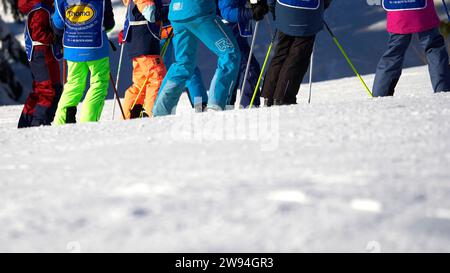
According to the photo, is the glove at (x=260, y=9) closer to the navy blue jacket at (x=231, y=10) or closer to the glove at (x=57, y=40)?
the navy blue jacket at (x=231, y=10)

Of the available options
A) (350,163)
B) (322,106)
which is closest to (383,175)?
(350,163)

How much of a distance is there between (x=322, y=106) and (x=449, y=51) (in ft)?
6.03

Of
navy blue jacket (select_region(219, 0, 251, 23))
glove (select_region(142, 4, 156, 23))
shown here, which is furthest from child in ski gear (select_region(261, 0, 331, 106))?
glove (select_region(142, 4, 156, 23))

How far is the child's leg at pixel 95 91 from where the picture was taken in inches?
266

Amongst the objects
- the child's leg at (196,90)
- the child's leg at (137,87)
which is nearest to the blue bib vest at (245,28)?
the child's leg at (196,90)

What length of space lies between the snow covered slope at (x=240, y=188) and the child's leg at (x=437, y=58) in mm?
2058

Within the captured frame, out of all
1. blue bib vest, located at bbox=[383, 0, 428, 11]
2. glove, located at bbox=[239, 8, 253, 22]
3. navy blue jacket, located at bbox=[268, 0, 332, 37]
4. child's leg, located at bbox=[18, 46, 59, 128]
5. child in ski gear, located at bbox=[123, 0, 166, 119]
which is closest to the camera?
navy blue jacket, located at bbox=[268, 0, 332, 37]

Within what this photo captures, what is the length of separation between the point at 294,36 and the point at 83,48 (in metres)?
1.63

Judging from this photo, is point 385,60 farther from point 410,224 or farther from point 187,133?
point 410,224

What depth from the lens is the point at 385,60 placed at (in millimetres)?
6355

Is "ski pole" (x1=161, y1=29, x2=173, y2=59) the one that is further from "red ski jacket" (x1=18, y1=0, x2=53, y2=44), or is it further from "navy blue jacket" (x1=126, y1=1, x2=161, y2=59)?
"red ski jacket" (x1=18, y1=0, x2=53, y2=44)

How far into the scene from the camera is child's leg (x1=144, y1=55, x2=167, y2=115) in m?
6.89

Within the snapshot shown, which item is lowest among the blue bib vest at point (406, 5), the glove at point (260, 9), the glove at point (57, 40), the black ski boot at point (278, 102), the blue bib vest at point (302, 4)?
the black ski boot at point (278, 102)

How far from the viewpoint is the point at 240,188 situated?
9.10 feet
